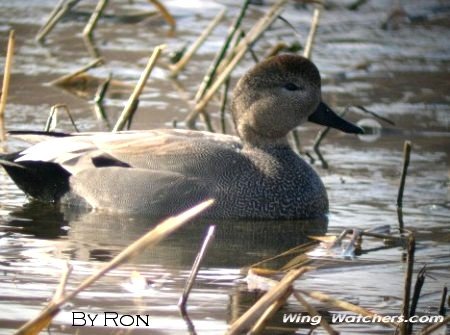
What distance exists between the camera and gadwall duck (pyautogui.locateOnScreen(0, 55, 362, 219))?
27.1ft

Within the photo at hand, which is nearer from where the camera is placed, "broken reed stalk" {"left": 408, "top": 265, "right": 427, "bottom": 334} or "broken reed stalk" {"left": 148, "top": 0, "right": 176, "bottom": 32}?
"broken reed stalk" {"left": 408, "top": 265, "right": 427, "bottom": 334}

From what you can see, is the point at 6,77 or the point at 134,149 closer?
the point at 134,149

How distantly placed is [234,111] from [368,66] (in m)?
3.97

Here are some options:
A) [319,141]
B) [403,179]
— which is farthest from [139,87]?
[403,179]

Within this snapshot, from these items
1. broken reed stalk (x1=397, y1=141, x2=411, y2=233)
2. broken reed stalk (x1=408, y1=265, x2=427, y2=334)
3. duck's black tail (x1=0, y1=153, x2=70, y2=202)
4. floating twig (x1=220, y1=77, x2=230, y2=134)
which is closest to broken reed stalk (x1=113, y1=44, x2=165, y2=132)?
duck's black tail (x1=0, y1=153, x2=70, y2=202)

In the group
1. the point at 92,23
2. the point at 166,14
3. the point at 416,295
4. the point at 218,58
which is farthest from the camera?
the point at 166,14

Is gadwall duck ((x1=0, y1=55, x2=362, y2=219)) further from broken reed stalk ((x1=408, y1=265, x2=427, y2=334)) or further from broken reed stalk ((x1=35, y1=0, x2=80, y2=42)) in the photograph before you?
broken reed stalk ((x1=35, y1=0, x2=80, y2=42))

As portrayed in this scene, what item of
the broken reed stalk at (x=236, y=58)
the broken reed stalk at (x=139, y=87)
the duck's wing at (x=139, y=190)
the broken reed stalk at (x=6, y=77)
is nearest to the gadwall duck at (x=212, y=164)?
the duck's wing at (x=139, y=190)

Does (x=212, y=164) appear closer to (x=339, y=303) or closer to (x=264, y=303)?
(x=339, y=303)

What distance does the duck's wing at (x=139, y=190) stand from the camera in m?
8.20

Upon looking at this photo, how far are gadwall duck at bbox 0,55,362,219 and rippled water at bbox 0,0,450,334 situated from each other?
130 mm

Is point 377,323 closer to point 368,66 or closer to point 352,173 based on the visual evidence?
point 352,173

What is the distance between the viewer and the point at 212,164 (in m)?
8.28

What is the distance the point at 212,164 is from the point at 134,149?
52 centimetres
